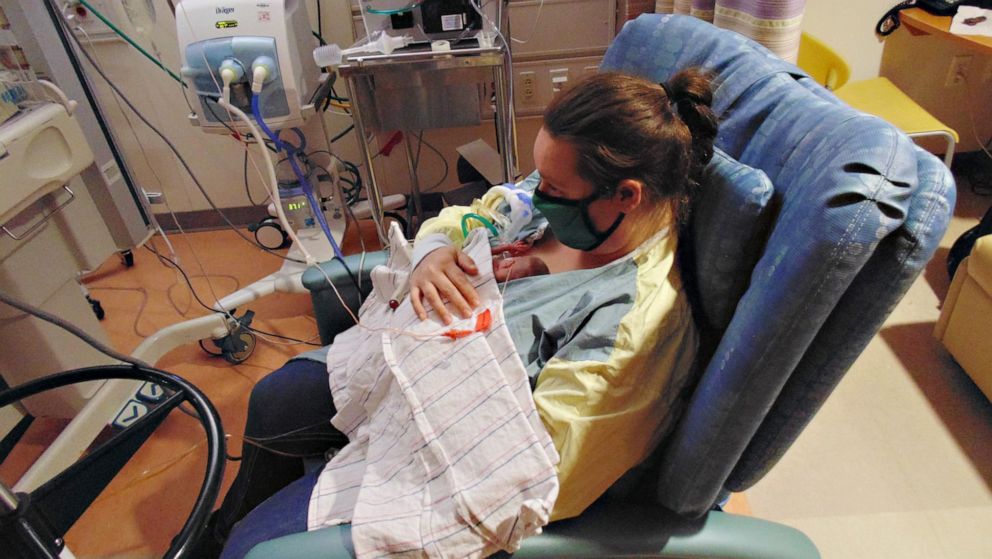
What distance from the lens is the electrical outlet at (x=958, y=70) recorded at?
2.40m

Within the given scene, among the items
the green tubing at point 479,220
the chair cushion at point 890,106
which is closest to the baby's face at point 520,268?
the green tubing at point 479,220

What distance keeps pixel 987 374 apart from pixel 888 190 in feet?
4.26

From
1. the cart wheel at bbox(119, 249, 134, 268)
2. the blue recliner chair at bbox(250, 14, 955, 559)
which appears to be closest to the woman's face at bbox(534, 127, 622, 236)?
the blue recliner chair at bbox(250, 14, 955, 559)

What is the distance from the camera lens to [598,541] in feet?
2.39

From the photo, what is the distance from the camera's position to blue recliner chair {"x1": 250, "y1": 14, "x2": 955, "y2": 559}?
1.87 feet

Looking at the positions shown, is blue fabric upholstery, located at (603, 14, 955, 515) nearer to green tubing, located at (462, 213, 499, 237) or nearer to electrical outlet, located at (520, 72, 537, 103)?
green tubing, located at (462, 213, 499, 237)

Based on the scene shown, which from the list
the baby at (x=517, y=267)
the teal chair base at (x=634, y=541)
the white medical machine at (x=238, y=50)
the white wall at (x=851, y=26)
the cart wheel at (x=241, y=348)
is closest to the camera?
the teal chair base at (x=634, y=541)

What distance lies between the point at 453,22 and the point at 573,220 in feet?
3.40

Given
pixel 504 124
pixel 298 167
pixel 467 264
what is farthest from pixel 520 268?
pixel 298 167

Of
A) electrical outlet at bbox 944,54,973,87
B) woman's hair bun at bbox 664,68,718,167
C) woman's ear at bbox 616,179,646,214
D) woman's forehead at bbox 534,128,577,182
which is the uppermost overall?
woman's hair bun at bbox 664,68,718,167

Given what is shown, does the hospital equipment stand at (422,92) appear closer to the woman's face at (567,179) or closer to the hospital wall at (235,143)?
the hospital wall at (235,143)

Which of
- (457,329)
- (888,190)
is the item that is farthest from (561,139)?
(888,190)

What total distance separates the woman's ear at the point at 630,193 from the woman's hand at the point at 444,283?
27 centimetres

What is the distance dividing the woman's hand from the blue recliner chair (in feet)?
1.10
